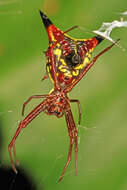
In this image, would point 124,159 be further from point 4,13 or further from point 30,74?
point 4,13

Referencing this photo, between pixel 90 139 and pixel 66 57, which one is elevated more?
pixel 66 57

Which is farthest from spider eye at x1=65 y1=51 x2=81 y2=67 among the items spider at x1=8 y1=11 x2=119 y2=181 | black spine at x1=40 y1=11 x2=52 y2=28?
black spine at x1=40 y1=11 x2=52 y2=28

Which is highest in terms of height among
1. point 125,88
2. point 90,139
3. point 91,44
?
point 91,44

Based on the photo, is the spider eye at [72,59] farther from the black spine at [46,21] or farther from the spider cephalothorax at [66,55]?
the black spine at [46,21]

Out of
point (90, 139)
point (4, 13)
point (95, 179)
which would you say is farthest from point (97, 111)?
point (4, 13)
